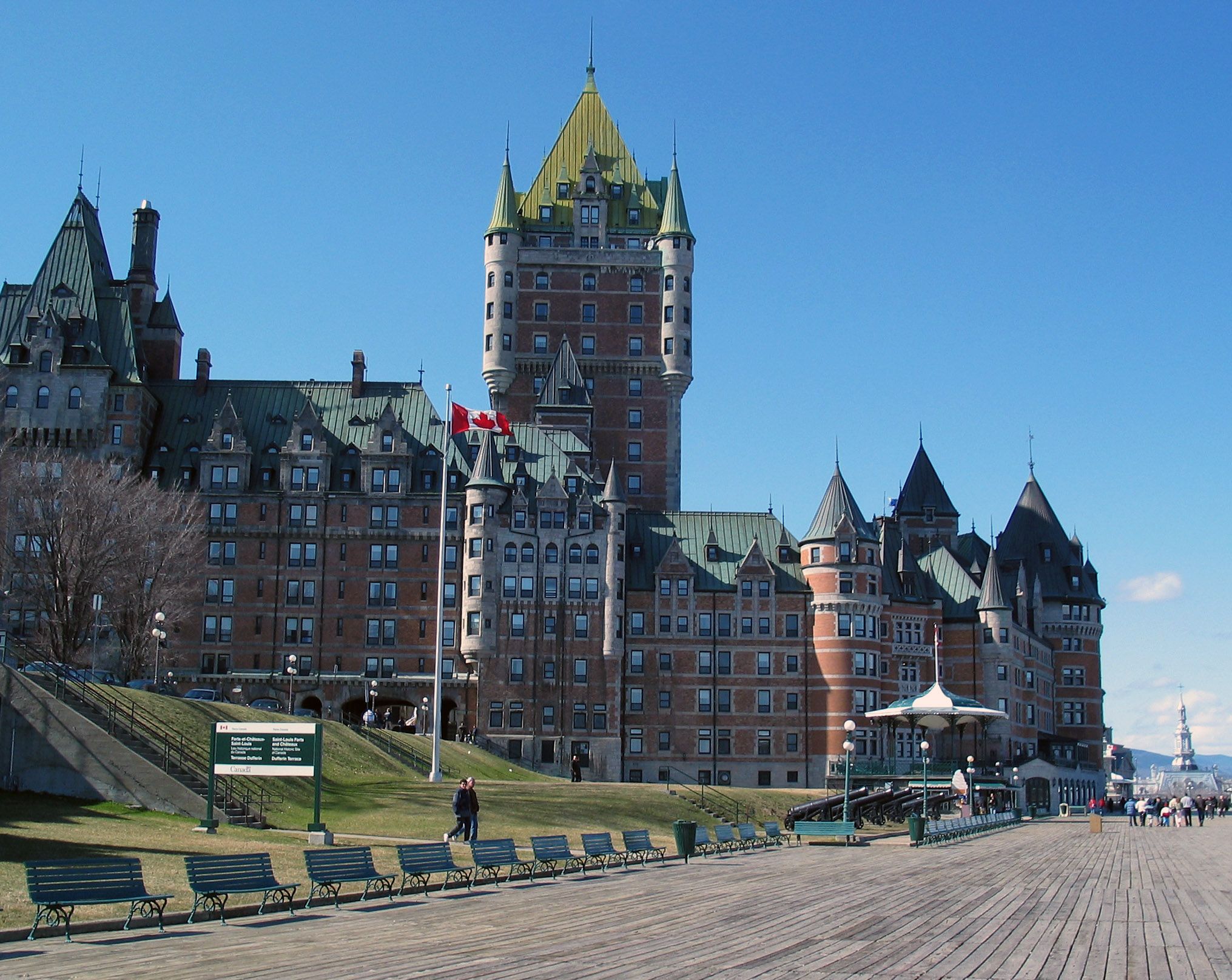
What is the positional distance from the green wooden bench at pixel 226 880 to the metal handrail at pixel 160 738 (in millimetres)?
21064

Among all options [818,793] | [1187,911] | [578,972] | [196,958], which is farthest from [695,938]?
[818,793]

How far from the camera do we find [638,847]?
3912 cm

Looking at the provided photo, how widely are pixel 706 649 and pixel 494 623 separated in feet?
50.0

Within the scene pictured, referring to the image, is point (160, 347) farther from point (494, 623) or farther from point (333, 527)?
point (494, 623)

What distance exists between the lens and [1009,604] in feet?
391

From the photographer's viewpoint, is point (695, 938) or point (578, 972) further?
point (695, 938)

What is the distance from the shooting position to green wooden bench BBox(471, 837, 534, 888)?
3234cm

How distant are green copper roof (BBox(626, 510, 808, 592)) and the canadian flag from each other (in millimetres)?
23579

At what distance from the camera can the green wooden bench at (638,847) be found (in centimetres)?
3888

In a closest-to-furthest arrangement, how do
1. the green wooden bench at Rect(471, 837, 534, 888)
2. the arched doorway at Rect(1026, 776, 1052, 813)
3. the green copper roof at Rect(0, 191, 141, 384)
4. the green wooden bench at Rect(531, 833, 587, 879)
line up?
the green wooden bench at Rect(471, 837, 534, 888), the green wooden bench at Rect(531, 833, 587, 879), the green copper roof at Rect(0, 191, 141, 384), the arched doorway at Rect(1026, 776, 1052, 813)

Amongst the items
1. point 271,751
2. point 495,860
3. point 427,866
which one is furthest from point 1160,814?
point 427,866

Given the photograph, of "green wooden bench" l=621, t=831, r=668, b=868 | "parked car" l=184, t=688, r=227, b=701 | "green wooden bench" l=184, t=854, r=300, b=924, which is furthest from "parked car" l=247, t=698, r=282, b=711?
"green wooden bench" l=184, t=854, r=300, b=924

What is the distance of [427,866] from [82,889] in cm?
826

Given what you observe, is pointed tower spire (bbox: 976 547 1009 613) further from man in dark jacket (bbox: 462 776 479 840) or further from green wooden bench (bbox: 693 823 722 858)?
man in dark jacket (bbox: 462 776 479 840)
